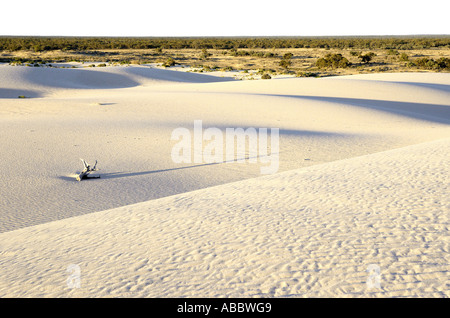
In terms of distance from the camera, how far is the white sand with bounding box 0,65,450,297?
4.04 metres

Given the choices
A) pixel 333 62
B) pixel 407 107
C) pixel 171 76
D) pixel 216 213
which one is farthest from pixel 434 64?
pixel 216 213

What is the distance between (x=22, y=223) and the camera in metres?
6.95

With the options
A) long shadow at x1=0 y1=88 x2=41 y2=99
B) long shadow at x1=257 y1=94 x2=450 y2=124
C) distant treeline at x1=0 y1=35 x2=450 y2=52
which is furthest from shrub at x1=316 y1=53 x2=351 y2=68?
distant treeline at x1=0 y1=35 x2=450 y2=52

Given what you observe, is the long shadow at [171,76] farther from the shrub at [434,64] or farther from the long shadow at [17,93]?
the shrub at [434,64]

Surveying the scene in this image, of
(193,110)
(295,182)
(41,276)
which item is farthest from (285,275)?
(193,110)

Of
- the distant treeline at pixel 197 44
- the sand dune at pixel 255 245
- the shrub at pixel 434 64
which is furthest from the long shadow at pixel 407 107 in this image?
the distant treeline at pixel 197 44

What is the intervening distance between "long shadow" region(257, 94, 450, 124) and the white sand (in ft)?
10.5

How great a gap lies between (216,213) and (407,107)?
57.7 ft

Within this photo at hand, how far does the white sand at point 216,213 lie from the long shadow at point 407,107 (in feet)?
10.5

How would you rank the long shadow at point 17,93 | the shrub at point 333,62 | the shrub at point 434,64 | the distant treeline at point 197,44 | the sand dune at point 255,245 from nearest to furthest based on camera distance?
1. the sand dune at point 255,245
2. the long shadow at point 17,93
3. the shrub at point 434,64
4. the shrub at point 333,62
5. the distant treeline at point 197,44

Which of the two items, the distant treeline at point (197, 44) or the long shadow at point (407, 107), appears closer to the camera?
the long shadow at point (407, 107)

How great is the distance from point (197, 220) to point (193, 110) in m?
11.9

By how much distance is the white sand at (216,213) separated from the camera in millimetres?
4035
